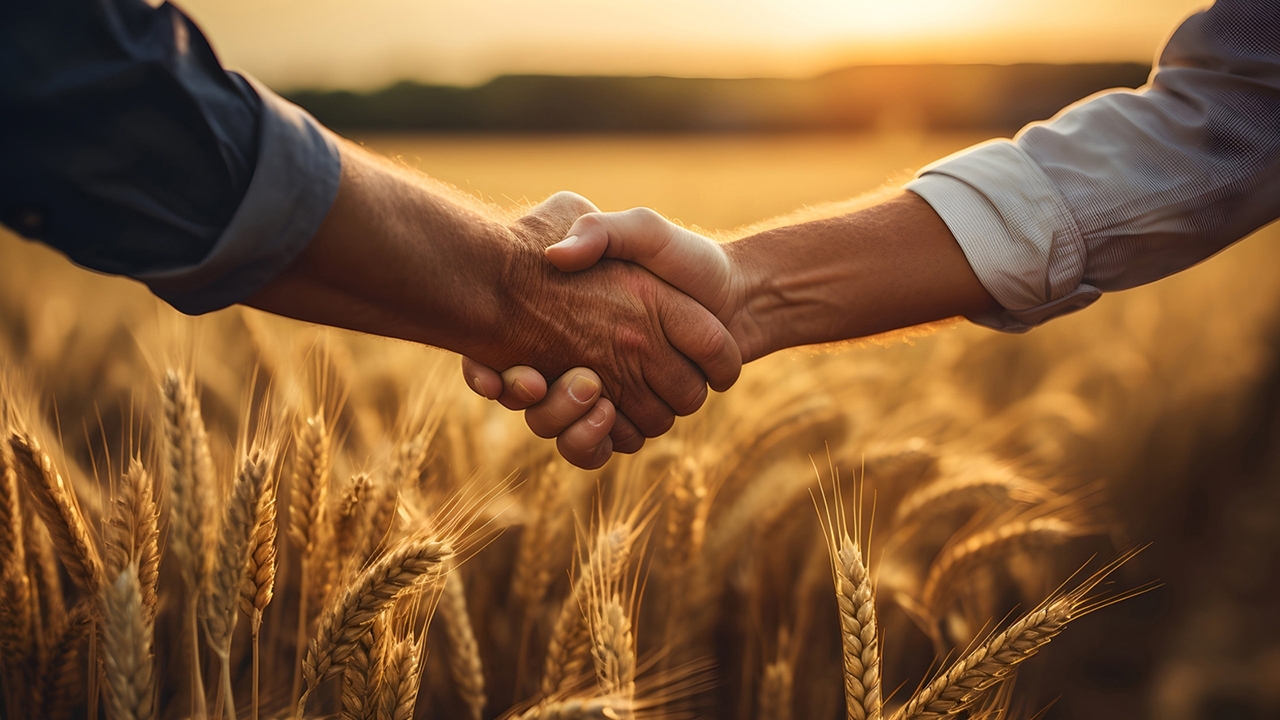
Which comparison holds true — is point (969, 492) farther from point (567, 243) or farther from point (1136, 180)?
point (567, 243)

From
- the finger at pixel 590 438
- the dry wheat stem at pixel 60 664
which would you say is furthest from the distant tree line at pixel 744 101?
the dry wheat stem at pixel 60 664

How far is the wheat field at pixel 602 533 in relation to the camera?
3.47 feet

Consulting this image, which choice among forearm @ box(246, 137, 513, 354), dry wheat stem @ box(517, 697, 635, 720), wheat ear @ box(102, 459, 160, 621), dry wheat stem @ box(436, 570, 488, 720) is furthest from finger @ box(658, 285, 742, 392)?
wheat ear @ box(102, 459, 160, 621)

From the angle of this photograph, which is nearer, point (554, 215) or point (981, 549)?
point (981, 549)

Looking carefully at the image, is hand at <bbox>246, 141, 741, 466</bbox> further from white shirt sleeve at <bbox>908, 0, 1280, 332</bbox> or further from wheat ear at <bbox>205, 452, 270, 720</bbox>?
white shirt sleeve at <bbox>908, 0, 1280, 332</bbox>

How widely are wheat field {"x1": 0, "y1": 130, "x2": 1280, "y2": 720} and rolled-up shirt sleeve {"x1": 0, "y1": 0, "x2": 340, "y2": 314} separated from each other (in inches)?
8.4

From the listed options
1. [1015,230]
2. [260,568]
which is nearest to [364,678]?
[260,568]

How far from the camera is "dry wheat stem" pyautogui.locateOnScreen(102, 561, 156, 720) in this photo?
2.87 feet

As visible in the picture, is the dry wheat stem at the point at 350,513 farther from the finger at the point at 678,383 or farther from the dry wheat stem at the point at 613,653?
the finger at the point at 678,383

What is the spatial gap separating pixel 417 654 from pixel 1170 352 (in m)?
3.96

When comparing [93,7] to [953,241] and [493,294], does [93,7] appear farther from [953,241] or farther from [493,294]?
[953,241]

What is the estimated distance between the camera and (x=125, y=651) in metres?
0.88

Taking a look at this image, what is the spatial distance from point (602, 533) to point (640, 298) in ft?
2.52

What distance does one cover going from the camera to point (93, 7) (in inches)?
41.5
